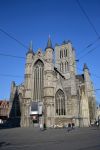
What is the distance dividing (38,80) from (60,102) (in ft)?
27.1

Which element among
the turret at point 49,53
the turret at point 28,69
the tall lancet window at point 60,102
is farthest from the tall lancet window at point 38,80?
the tall lancet window at point 60,102

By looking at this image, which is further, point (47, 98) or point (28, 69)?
point (28, 69)

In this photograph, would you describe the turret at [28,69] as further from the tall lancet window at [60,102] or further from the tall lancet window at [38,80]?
the tall lancet window at [60,102]

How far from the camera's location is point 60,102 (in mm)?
45281

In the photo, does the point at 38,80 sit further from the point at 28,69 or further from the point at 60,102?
the point at 60,102

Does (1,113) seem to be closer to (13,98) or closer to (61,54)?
(13,98)

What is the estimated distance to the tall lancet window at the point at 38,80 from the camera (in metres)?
46.8

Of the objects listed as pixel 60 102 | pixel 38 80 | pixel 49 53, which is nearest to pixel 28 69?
pixel 38 80

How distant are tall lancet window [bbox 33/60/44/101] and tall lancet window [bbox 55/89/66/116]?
412 cm

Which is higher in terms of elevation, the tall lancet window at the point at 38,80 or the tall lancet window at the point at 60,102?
the tall lancet window at the point at 38,80

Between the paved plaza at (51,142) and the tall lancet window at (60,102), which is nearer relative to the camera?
the paved plaza at (51,142)

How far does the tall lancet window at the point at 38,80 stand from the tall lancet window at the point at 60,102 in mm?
4116

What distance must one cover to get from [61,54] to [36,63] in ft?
77.9

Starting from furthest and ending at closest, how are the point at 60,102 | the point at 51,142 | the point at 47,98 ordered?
1. the point at 60,102
2. the point at 47,98
3. the point at 51,142
